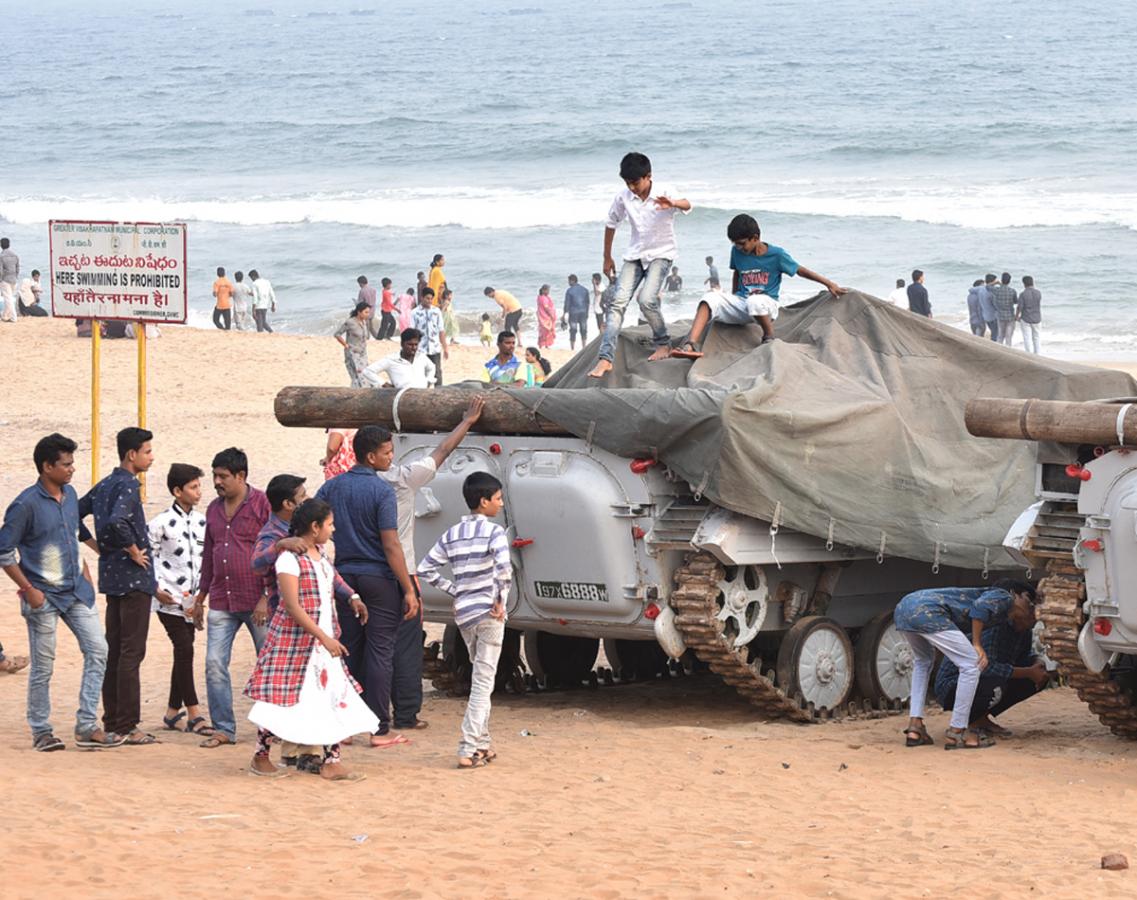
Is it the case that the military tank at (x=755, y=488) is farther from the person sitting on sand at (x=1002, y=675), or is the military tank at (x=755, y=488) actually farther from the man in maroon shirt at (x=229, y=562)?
the man in maroon shirt at (x=229, y=562)

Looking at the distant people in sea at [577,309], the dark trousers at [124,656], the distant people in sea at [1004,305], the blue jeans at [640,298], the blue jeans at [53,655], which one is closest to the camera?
the blue jeans at [53,655]

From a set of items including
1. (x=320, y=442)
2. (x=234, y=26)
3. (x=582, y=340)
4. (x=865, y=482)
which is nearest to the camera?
(x=865, y=482)

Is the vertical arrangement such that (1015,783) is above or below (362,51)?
below

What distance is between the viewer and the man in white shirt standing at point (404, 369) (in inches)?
617

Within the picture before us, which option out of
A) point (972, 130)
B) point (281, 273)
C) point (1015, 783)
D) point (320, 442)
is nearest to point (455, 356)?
point (320, 442)

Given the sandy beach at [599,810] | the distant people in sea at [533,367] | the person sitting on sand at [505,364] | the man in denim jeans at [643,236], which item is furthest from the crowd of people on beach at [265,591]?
the distant people in sea at [533,367]

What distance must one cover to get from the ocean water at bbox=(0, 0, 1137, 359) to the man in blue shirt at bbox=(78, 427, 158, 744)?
27855 mm

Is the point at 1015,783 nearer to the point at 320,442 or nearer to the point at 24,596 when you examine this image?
the point at 24,596

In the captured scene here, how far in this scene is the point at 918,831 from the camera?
8758 mm

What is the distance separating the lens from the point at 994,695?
1146cm

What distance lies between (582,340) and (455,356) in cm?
497

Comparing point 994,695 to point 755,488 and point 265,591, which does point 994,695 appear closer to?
point 755,488

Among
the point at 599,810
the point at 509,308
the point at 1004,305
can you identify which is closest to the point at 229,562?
the point at 599,810

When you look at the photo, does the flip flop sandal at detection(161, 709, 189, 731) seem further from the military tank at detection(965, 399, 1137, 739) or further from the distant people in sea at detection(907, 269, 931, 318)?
the distant people in sea at detection(907, 269, 931, 318)
